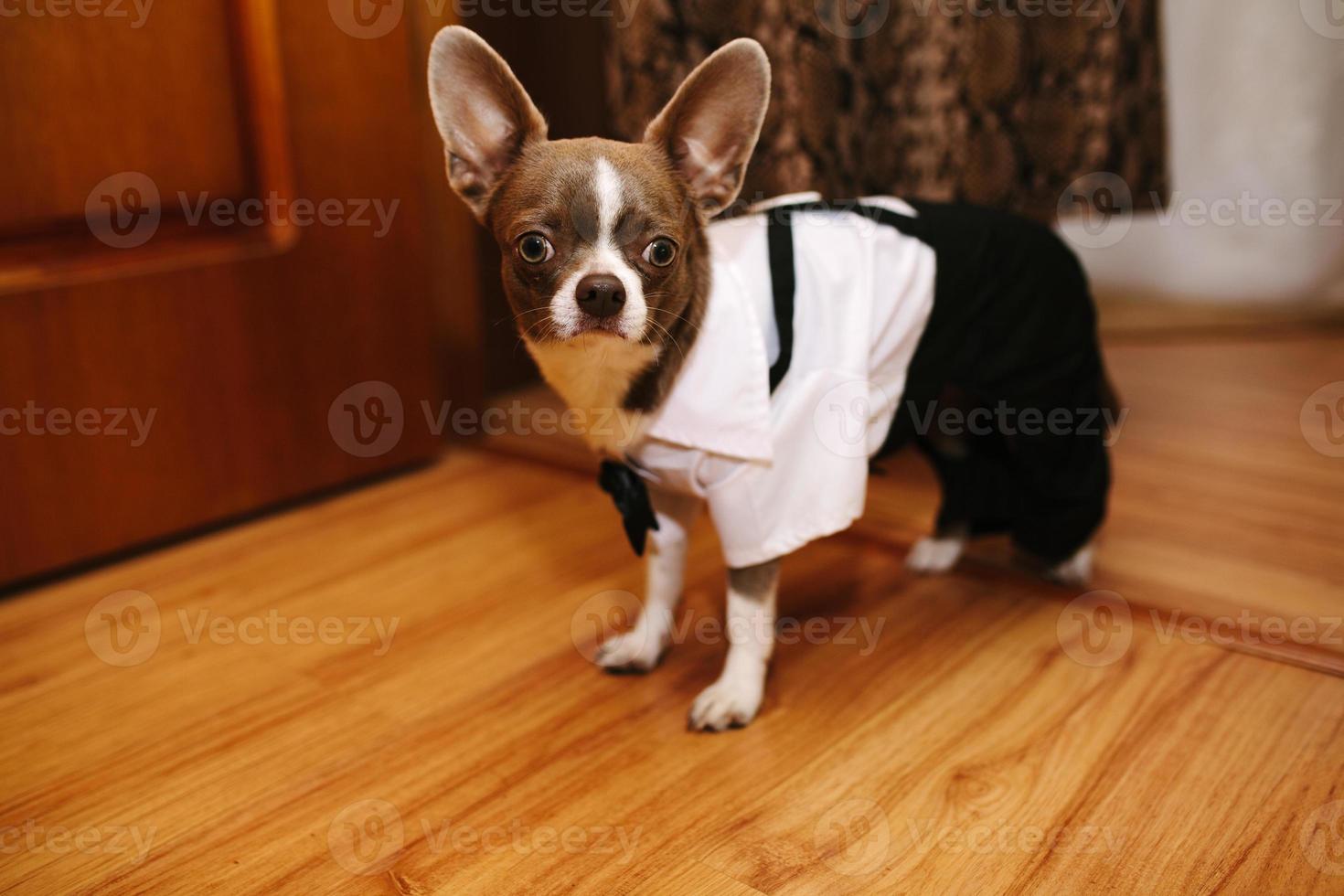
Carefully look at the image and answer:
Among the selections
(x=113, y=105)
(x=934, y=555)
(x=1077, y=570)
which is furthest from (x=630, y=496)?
(x=113, y=105)

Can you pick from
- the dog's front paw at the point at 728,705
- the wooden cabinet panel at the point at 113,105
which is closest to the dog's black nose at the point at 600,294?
the dog's front paw at the point at 728,705

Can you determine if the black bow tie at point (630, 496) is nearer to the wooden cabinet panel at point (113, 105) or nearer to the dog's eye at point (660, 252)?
the dog's eye at point (660, 252)

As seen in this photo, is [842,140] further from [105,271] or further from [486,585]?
[105,271]

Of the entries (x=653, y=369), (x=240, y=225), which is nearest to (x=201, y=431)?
(x=240, y=225)

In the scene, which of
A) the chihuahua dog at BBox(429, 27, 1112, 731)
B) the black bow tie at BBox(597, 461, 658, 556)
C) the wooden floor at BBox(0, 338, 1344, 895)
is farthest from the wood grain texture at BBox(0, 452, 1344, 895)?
the black bow tie at BBox(597, 461, 658, 556)

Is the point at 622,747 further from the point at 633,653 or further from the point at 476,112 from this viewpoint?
the point at 476,112

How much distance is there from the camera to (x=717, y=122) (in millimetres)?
1555

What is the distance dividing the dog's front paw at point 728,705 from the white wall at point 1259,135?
1833mm

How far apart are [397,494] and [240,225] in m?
0.70

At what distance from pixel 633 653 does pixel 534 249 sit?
2.32 feet

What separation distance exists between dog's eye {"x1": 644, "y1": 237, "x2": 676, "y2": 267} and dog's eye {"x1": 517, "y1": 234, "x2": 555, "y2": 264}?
13 centimetres

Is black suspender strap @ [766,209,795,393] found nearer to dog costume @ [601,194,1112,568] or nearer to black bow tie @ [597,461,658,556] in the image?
dog costume @ [601,194,1112,568]

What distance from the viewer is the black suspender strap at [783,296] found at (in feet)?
5.24

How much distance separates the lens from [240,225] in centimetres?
237
